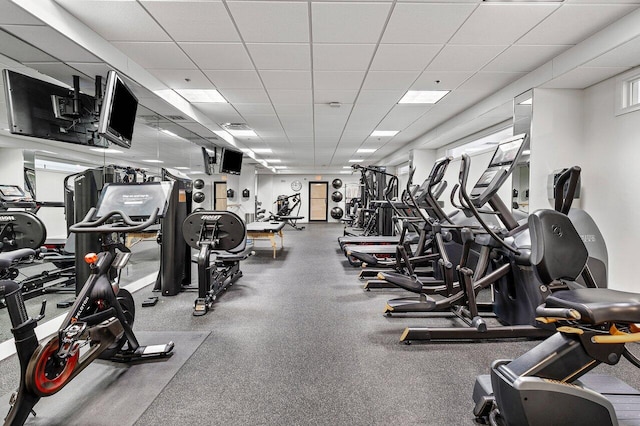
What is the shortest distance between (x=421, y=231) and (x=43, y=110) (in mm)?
4685

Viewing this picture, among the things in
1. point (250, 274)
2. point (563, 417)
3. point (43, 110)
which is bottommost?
point (250, 274)

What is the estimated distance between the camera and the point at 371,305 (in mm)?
3859

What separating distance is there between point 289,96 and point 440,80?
2.30 m

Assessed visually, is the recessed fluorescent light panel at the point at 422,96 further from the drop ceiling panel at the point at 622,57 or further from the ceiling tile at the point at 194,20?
the ceiling tile at the point at 194,20

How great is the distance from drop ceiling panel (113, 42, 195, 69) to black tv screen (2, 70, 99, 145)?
0.70 m

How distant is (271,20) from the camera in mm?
2930

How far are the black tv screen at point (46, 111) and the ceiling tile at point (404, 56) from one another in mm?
3297

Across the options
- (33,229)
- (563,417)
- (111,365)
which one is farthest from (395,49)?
(33,229)

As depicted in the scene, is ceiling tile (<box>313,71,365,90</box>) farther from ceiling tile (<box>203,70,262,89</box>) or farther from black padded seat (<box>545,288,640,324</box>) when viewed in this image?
black padded seat (<box>545,288,640,324</box>)

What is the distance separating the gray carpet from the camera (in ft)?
6.05

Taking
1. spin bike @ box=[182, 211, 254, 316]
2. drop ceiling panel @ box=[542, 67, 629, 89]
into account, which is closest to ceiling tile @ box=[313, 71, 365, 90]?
spin bike @ box=[182, 211, 254, 316]

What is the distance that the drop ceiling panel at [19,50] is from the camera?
277 cm

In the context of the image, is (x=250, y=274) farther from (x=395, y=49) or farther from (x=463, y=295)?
(x=395, y=49)

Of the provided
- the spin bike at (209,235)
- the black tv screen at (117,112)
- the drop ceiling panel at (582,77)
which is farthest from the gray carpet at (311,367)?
the drop ceiling panel at (582,77)
